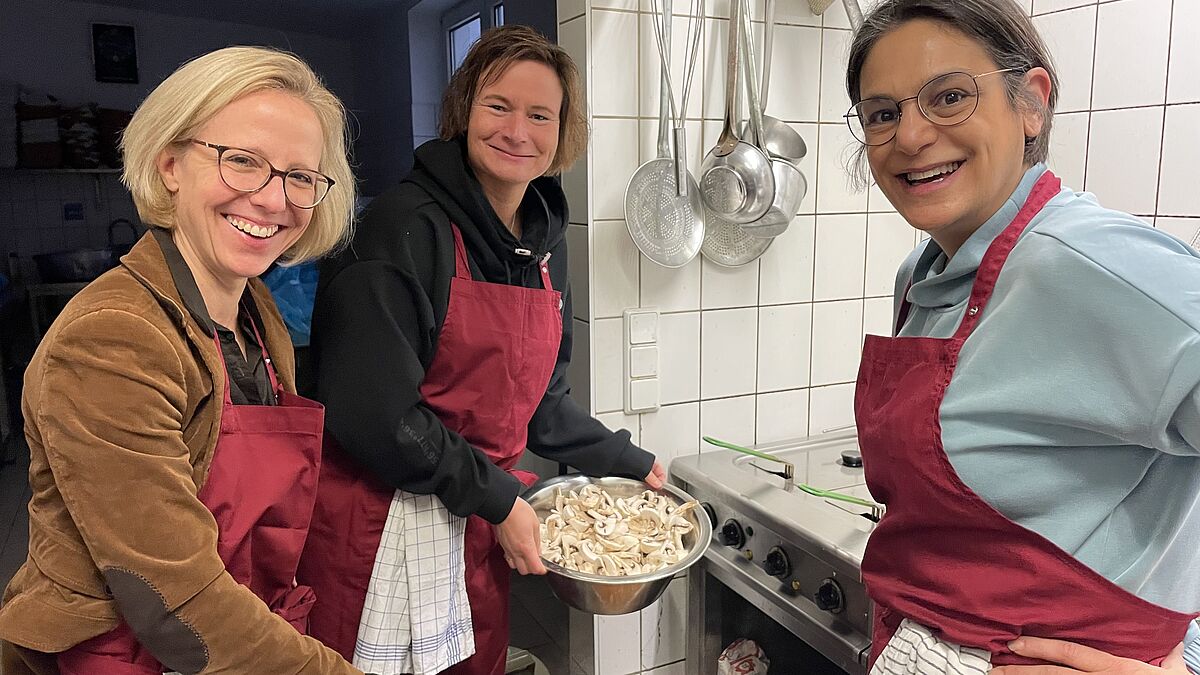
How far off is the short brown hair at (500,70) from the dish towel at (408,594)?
0.59 metres

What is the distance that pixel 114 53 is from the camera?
4.46ft

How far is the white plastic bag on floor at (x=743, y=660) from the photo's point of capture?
5.35 feet

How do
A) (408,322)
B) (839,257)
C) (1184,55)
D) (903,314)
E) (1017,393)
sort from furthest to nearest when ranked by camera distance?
(839,257), (1184,55), (408,322), (903,314), (1017,393)

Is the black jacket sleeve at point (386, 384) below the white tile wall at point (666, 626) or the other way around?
the other way around

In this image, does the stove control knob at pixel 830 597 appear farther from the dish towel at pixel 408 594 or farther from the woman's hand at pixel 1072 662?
the dish towel at pixel 408 594

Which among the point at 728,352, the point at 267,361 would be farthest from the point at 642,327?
the point at 267,361

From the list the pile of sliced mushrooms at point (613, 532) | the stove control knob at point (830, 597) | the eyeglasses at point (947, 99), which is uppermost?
the eyeglasses at point (947, 99)

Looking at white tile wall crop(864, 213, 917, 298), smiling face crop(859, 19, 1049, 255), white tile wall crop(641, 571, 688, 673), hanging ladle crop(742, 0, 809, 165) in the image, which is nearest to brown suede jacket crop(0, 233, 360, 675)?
smiling face crop(859, 19, 1049, 255)

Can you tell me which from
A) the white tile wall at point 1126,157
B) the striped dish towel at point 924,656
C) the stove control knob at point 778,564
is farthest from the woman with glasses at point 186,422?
the white tile wall at point 1126,157

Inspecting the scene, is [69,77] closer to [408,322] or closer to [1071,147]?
[408,322]

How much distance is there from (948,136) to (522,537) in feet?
2.65

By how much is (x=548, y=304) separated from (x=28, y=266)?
2.71 feet

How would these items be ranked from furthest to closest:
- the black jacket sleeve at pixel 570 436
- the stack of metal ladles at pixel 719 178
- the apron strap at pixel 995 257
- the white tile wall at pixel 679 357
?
1. the white tile wall at pixel 679 357
2. the stack of metal ladles at pixel 719 178
3. the black jacket sleeve at pixel 570 436
4. the apron strap at pixel 995 257

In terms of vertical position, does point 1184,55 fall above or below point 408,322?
above
